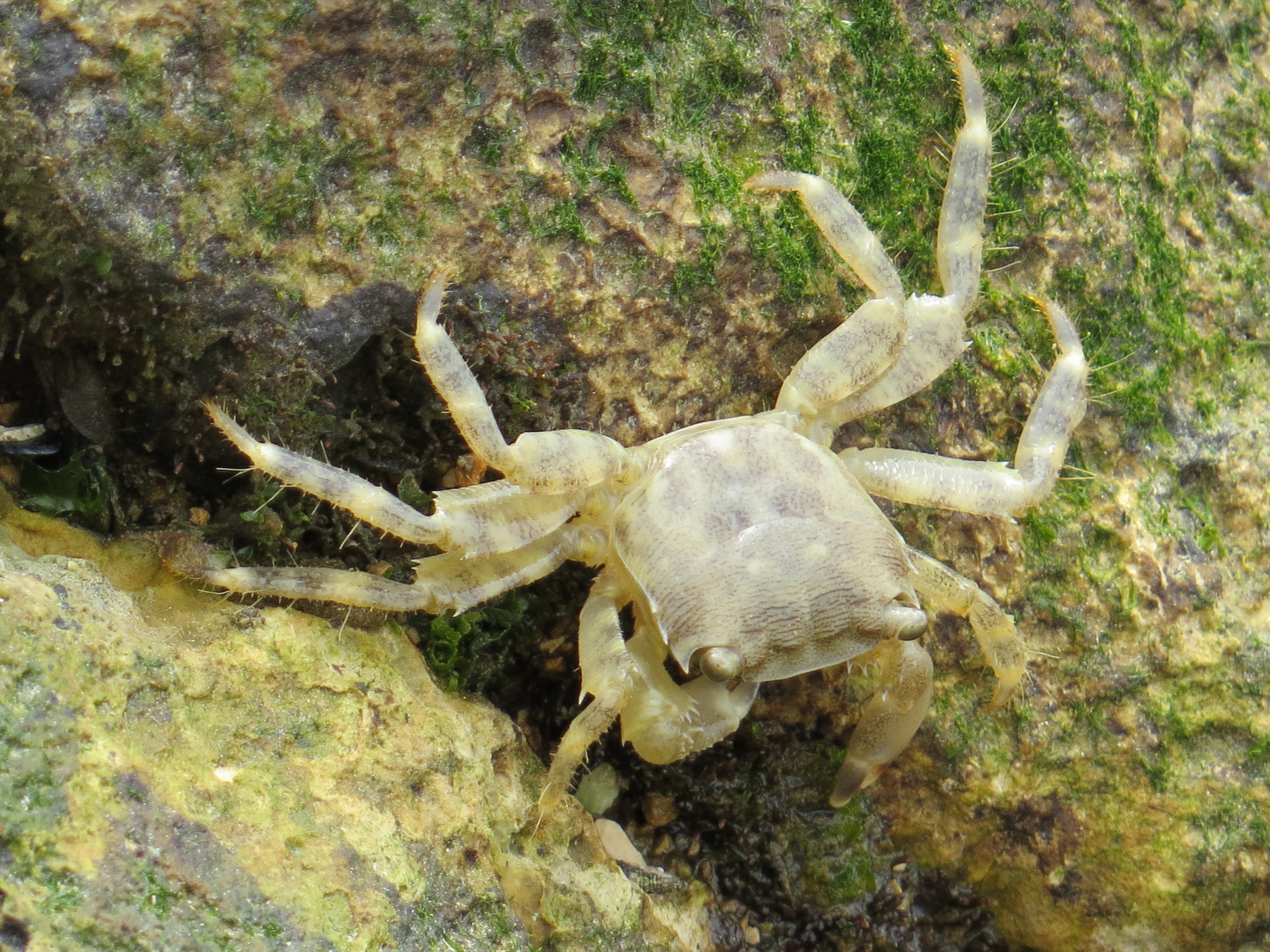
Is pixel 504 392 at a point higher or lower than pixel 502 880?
higher

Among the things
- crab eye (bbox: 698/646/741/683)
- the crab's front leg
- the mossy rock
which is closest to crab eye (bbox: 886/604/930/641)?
crab eye (bbox: 698/646/741/683)

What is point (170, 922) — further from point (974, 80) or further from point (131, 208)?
point (974, 80)

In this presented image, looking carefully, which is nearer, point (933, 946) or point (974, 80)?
point (974, 80)

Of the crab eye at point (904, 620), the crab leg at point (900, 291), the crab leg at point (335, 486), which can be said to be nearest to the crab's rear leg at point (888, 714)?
the crab eye at point (904, 620)

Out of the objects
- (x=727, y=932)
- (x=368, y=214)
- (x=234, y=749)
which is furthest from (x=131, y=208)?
(x=727, y=932)

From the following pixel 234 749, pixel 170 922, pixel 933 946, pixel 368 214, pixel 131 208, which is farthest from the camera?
pixel 933 946

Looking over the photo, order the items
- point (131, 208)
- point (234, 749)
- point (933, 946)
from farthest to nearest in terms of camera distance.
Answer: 1. point (933, 946)
2. point (131, 208)
3. point (234, 749)
